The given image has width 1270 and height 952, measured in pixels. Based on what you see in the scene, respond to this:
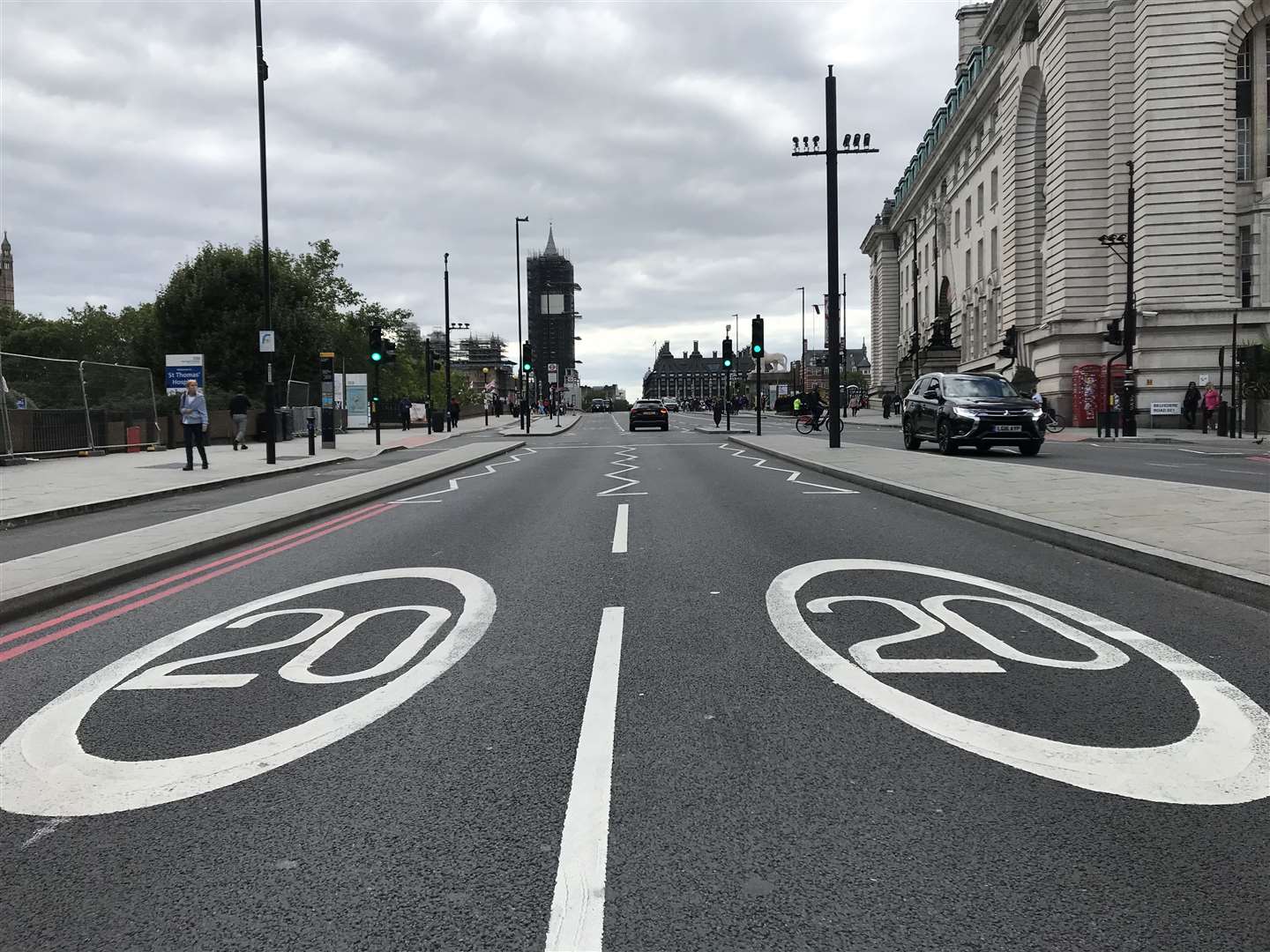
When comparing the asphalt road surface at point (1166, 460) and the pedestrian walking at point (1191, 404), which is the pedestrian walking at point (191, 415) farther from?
the pedestrian walking at point (1191, 404)

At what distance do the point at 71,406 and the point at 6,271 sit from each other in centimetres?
16635

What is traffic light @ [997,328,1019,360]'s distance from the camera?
49438 mm

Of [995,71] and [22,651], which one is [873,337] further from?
[22,651]

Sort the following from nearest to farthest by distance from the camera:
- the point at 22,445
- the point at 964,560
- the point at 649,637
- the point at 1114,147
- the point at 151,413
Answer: the point at 649,637 < the point at 964,560 < the point at 22,445 < the point at 151,413 < the point at 1114,147

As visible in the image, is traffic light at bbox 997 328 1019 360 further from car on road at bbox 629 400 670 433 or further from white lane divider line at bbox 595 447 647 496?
white lane divider line at bbox 595 447 647 496

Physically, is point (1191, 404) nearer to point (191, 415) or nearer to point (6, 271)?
point (191, 415)

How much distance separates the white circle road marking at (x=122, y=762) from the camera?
329cm

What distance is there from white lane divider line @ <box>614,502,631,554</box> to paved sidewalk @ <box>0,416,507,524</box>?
7513 millimetres

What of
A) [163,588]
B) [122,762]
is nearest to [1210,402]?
[163,588]

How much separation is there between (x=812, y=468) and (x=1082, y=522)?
9.26 metres

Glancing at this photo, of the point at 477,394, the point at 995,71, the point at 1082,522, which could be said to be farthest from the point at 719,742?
the point at 477,394

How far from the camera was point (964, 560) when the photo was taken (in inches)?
305

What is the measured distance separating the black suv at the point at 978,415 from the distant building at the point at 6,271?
17488 centimetres

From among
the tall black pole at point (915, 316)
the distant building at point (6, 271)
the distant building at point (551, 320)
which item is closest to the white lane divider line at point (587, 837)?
the tall black pole at point (915, 316)
